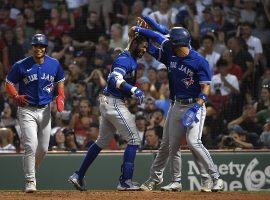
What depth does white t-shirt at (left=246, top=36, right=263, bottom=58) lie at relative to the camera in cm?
1450

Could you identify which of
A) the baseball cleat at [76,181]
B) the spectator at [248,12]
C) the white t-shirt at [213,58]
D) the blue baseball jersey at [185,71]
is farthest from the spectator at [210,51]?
the baseball cleat at [76,181]

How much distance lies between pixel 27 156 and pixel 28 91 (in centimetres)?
83

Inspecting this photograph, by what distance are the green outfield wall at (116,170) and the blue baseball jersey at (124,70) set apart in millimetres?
2730

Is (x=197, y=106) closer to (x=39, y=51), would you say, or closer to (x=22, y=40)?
(x=39, y=51)

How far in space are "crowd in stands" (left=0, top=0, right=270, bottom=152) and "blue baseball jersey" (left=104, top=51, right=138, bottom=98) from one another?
9.81ft

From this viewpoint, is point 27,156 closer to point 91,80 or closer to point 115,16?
point 91,80

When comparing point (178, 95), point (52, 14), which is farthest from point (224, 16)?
point (178, 95)

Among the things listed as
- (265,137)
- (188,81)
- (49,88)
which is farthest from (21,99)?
(265,137)

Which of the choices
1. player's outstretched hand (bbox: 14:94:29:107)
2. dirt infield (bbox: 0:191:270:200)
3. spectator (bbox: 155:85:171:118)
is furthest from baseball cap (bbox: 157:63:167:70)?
dirt infield (bbox: 0:191:270:200)

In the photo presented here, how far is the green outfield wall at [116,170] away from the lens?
1220cm

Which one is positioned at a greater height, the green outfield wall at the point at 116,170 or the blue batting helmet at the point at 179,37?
the blue batting helmet at the point at 179,37

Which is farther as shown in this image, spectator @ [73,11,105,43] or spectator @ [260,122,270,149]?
spectator @ [73,11,105,43]

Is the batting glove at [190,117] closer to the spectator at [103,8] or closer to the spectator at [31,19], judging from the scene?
the spectator at [103,8]

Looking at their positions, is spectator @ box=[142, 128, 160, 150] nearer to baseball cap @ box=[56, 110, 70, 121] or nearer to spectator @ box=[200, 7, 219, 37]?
baseball cap @ box=[56, 110, 70, 121]
